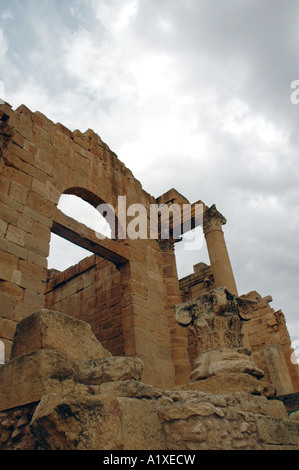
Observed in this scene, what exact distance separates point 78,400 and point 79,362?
2.19ft

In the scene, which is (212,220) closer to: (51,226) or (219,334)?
(51,226)

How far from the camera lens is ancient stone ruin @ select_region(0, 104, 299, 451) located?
2.59 metres

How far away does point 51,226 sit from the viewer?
24.2 feet

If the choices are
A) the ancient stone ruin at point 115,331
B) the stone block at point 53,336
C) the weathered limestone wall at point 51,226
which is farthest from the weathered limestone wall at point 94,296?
the stone block at point 53,336

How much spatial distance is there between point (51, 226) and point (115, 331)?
3.81 metres

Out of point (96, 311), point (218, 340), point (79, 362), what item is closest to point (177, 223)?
point (96, 311)

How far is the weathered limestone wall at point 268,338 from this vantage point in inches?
536

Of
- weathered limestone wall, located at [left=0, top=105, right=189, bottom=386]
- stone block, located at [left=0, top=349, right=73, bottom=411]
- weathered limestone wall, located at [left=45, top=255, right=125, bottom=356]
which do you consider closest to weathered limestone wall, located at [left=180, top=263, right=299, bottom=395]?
weathered limestone wall, located at [left=0, top=105, right=189, bottom=386]

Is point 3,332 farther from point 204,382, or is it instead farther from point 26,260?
point 204,382

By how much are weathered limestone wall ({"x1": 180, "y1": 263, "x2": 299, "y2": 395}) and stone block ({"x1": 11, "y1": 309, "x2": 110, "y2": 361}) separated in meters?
9.51

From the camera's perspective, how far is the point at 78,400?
7.68 ft

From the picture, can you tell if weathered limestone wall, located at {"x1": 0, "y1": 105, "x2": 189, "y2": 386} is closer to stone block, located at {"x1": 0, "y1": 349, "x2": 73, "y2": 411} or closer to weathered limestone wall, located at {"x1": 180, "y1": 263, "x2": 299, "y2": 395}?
stone block, located at {"x1": 0, "y1": 349, "x2": 73, "y2": 411}

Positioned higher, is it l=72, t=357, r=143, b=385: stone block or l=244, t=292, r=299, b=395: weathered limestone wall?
l=244, t=292, r=299, b=395: weathered limestone wall

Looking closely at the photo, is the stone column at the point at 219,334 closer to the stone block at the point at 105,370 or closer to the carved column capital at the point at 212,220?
the stone block at the point at 105,370
